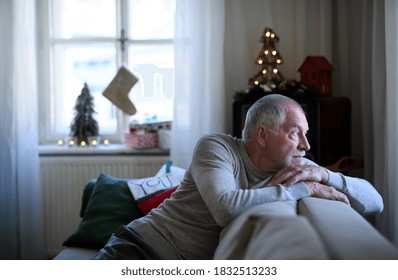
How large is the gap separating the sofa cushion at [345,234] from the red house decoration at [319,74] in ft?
5.74

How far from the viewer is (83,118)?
11.6 ft

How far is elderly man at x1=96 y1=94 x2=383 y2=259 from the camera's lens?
5.35ft

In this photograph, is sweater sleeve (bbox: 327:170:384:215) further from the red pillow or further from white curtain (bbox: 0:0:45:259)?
white curtain (bbox: 0:0:45:259)

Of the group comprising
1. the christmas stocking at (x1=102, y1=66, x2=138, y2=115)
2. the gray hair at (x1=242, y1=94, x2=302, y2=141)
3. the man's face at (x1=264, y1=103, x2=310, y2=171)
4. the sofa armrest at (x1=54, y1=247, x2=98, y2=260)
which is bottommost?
the sofa armrest at (x1=54, y1=247, x2=98, y2=260)

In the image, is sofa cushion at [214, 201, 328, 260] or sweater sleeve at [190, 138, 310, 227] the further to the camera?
sweater sleeve at [190, 138, 310, 227]

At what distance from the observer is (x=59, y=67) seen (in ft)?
12.1

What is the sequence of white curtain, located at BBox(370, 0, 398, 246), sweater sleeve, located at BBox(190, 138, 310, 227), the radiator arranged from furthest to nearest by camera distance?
1. the radiator
2. white curtain, located at BBox(370, 0, 398, 246)
3. sweater sleeve, located at BBox(190, 138, 310, 227)

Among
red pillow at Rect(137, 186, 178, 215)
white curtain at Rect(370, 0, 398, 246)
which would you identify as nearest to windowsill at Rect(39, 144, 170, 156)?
red pillow at Rect(137, 186, 178, 215)

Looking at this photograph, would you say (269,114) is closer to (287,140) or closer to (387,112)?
(287,140)

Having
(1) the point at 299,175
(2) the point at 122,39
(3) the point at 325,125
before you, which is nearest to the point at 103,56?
(2) the point at 122,39

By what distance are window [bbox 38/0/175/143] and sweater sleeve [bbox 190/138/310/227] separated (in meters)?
1.94

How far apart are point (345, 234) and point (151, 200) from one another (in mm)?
1350
